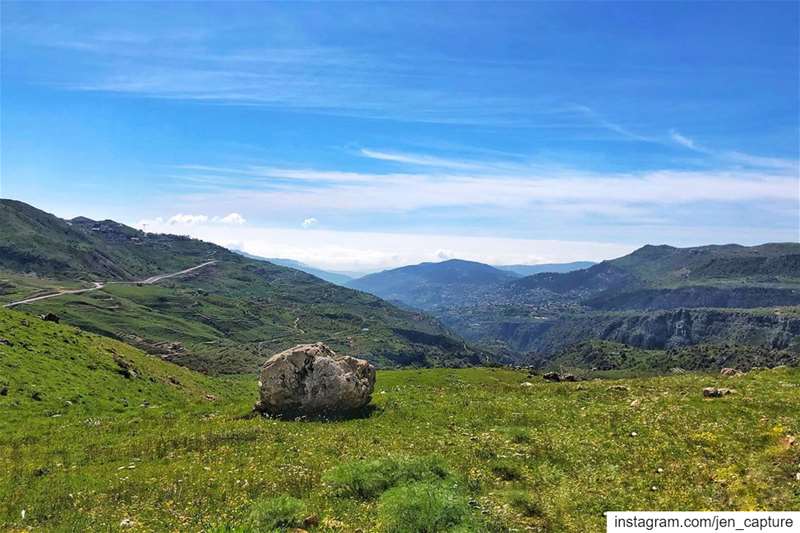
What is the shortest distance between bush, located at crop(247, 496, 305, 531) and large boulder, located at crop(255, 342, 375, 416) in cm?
1723

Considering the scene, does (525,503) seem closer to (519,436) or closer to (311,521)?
(311,521)

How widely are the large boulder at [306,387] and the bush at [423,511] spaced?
16900 mm

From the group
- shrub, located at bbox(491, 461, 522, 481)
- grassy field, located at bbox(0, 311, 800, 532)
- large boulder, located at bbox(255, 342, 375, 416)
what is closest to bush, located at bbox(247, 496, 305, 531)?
grassy field, located at bbox(0, 311, 800, 532)

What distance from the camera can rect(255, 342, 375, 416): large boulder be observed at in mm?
34750

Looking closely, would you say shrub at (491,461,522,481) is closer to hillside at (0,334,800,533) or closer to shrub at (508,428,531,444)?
hillside at (0,334,800,533)

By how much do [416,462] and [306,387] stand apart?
15.7 metres

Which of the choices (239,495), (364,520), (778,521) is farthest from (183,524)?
(778,521)

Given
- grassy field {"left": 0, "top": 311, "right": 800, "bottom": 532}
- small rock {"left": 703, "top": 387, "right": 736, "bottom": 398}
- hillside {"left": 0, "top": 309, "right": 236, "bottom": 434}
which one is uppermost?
small rock {"left": 703, "top": 387, "right": 736, "bottom": 398}

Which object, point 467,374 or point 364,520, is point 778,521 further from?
point 467,374

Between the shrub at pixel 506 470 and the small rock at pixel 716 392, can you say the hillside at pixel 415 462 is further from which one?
the small rock at pixel 716 392

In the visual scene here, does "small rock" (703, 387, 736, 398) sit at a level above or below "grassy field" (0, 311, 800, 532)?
above

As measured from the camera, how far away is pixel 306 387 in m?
35.1

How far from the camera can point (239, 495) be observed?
19.5 meters

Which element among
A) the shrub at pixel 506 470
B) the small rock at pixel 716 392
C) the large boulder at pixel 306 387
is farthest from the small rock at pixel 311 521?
the small rock at pixel 716 392
